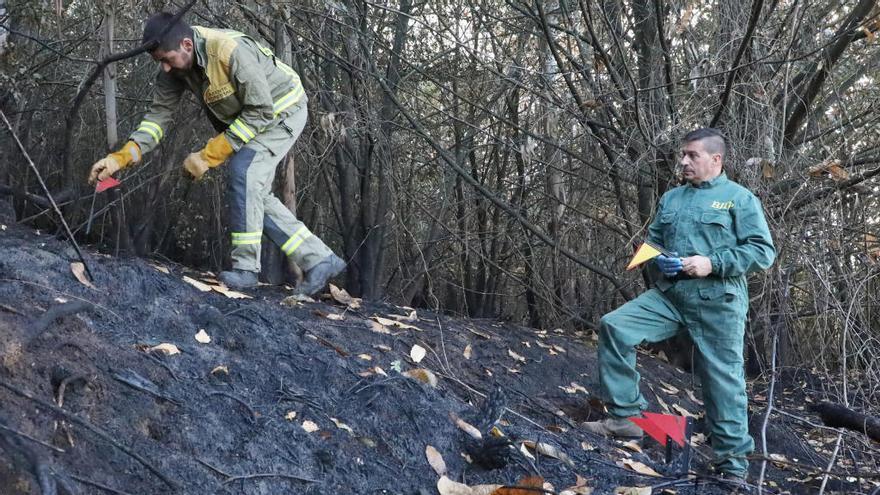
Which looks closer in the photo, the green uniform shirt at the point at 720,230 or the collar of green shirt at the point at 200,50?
the green uniform shirt at the point at 720,230

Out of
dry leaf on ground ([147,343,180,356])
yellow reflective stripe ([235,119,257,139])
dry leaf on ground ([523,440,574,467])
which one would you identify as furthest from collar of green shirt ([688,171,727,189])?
dry leaf on ground ([147,343,180,356])

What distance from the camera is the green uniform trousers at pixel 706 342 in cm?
436

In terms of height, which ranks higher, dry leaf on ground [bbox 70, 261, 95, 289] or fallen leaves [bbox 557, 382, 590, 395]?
dry leaf on ground [bbox 70, 261, 95, 289]

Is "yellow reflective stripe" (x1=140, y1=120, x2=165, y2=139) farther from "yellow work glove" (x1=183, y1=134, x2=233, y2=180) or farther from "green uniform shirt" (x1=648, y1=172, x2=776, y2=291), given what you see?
"green uniform shirt" (x1=648, y1=172, x2=776, y2=291)

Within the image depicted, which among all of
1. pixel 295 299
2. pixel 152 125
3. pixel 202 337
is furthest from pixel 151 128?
pixel 202 337

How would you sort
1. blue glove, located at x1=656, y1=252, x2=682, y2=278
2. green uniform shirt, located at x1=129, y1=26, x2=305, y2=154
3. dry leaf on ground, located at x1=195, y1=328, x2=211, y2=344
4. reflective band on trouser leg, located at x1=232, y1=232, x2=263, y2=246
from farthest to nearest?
reflective band on trouser leg, located at x1=232, y1=232, x2=263, y2=246 → green uniform shirt, located at x1=129, y1=26, x2=305, y2=154 → blue glove, located at x1=656, y1=252, x2=682, y2=278 → dry leaf on ground, located at x1=195, y1=328, x2=211, y2=344

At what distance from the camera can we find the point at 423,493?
130 inches

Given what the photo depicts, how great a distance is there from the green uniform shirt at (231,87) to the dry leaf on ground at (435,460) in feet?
7.19

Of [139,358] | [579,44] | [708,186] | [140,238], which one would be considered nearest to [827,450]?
[708,186]

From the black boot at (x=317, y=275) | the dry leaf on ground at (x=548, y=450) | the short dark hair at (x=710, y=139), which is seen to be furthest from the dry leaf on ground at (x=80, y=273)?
the short dark hair at (x=710, y=139)

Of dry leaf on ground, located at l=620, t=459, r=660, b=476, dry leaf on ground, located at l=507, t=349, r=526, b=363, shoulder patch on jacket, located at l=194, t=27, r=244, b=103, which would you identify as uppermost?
shoulder patch on jacket, located at l=194, t=27, r=244, b=103

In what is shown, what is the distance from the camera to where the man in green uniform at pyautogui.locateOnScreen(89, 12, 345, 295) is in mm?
4770

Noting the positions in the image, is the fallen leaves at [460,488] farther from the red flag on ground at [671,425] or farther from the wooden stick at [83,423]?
the wooden stick at [83,423]

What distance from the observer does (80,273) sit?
13.3 ft
